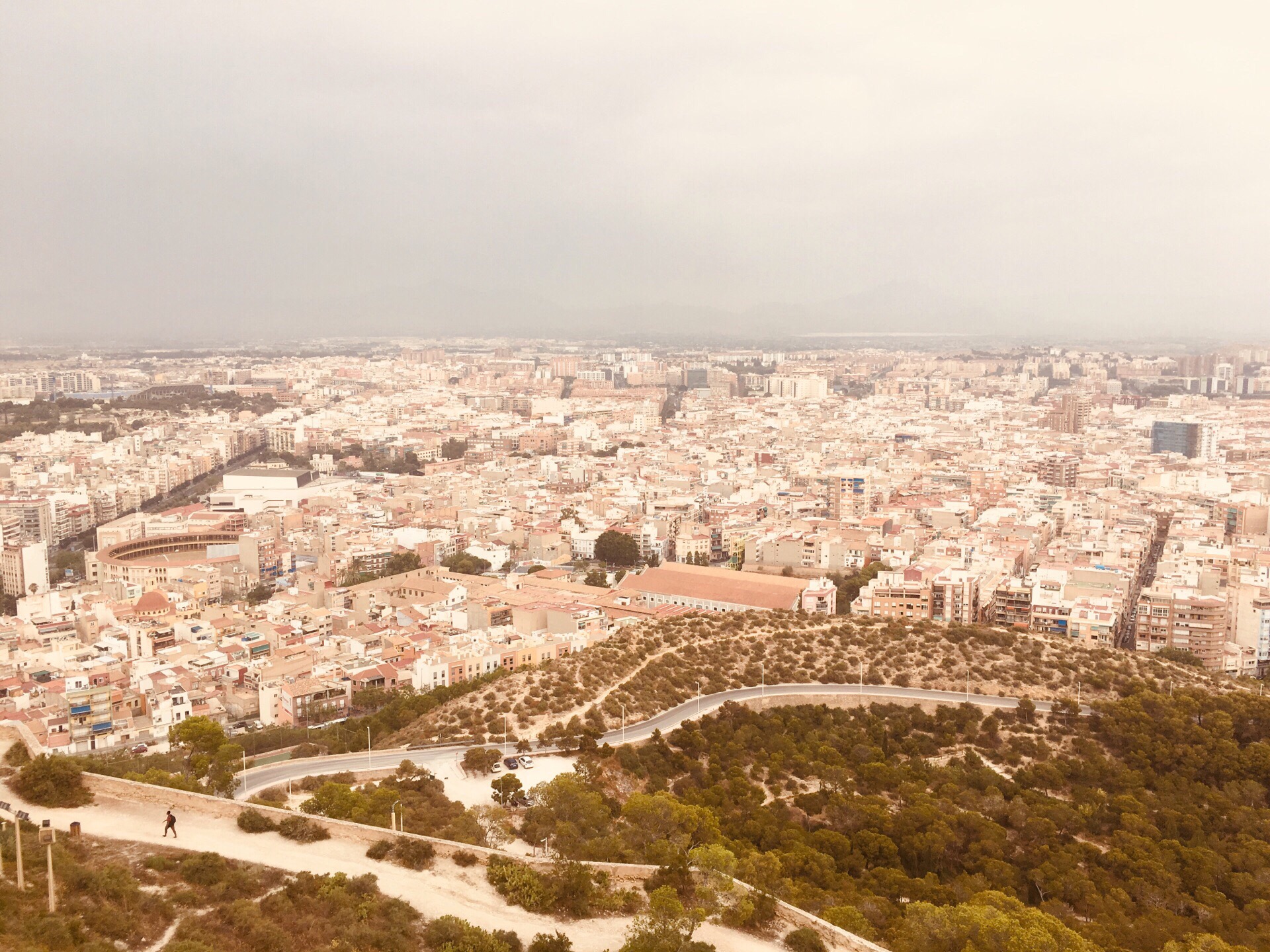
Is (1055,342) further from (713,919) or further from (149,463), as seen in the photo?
(713,919)

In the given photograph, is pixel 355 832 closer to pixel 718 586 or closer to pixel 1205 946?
pixel 1205 946

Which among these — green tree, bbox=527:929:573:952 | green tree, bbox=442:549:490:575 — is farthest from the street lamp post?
green tree, bbox=442:549:490:575

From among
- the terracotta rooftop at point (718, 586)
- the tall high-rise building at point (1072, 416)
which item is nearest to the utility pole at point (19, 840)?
the terracotta rooftop at point (718, 586)

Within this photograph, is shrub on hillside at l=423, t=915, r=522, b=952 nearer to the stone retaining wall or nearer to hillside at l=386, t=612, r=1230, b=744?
the stone retaining wall

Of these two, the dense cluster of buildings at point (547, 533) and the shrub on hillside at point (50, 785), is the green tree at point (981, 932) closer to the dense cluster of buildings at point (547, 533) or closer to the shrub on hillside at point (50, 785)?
the shrub on hillside at point (50, 785)

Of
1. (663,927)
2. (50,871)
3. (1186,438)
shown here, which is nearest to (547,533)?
(663,927)

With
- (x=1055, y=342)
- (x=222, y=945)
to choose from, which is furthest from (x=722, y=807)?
(x=1055, y=342)
